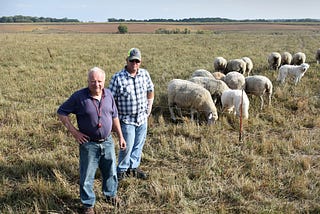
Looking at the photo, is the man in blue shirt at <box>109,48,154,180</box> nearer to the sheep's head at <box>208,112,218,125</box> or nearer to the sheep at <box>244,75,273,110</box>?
the sheep's head at <box>208,112,218,125</box>

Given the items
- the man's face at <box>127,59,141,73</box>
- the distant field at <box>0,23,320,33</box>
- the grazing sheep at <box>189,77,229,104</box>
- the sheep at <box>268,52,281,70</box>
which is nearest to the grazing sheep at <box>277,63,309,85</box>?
the sheep at <box>268,52,281,70</box>

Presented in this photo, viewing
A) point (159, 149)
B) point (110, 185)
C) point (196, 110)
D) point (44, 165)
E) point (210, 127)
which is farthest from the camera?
point (196, 110)

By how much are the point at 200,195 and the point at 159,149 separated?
1865 millimetres

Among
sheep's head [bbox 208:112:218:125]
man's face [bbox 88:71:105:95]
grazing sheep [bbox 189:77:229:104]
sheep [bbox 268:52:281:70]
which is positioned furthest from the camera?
sheep [bbox 268:52:281:70]

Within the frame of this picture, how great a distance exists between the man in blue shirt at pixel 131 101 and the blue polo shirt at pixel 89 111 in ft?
2.53

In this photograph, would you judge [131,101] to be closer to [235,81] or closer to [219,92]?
[219,92]

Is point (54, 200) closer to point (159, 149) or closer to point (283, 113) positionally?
point (159, 149)

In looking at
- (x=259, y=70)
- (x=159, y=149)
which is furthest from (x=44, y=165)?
(x=259, y=70)

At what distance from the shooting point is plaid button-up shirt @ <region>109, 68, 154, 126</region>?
4512 millimetres

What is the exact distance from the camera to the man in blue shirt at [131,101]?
4.50 m

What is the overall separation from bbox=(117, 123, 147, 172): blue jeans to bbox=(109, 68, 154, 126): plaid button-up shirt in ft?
0.43

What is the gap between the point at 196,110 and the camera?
332 inches

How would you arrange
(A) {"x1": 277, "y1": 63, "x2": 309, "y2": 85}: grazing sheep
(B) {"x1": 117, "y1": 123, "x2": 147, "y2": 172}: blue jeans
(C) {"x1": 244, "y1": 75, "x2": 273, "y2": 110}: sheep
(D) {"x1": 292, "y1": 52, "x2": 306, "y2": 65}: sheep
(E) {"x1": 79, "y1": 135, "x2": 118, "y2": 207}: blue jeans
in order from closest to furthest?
1. (E) {"x1": 79, "y1": 135, "x2": 118, "y2": 207}: blue jeans
2. (B) {"x1": 117, "y1": 123, "x2": 147, "y2": 172}: blue jeans
3. (C) {"x1": 244, "y1": 75, "x2": 273, "y2": 110}: sheep
4. (A) {"x1": 277, "y1": 63, "x2": 309, "y2": 85}: grazing sheep
5. (D) {"x1": 292, "y1": 52, "x2": 306, "y2": 65}: sheep

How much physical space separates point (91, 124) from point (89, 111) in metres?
0.18
